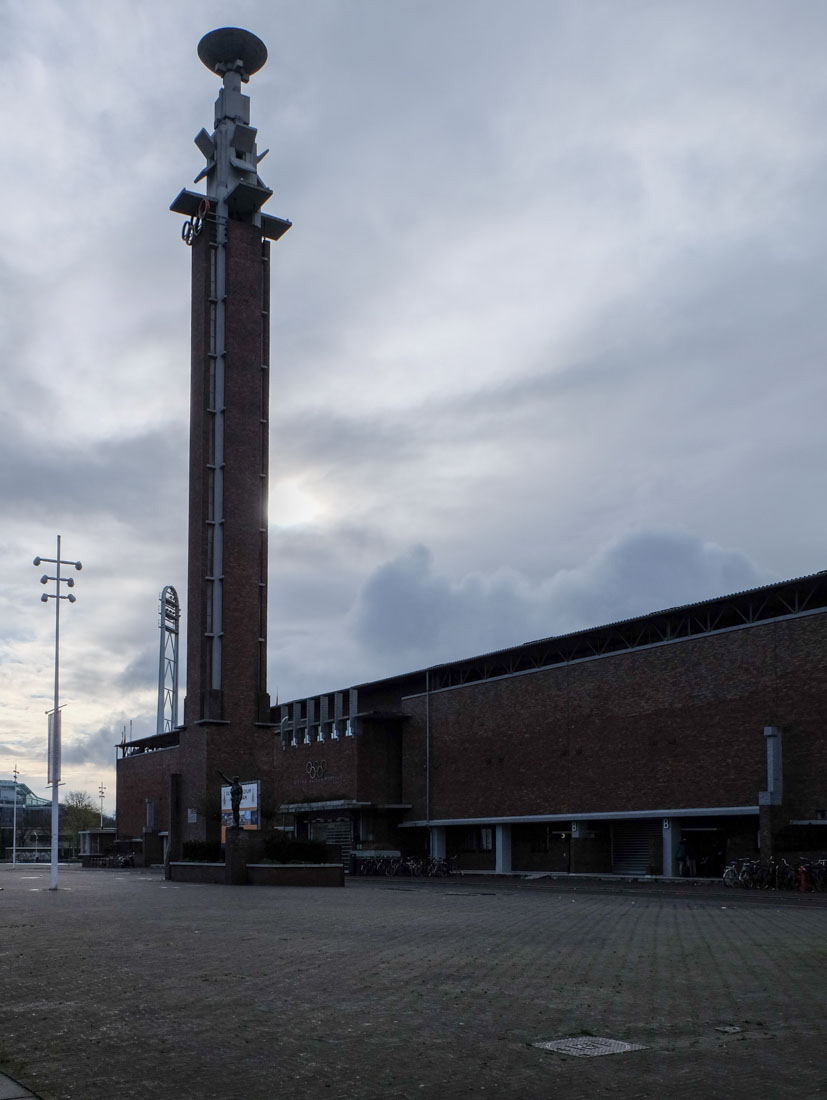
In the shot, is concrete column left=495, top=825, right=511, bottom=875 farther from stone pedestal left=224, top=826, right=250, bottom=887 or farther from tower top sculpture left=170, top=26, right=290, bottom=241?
tower top sculpture left=170, top=26, right=290, bottom=241

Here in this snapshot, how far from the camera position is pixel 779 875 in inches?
1404

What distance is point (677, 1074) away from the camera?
7355 millimetres

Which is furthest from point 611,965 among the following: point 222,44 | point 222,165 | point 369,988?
point 222,44

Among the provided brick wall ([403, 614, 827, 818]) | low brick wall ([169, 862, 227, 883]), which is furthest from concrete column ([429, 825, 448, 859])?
low brick wall ([169, 862, 227, 883])

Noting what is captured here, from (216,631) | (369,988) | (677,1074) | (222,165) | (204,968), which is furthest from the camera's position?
(222,165)

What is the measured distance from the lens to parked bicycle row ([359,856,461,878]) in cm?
5316

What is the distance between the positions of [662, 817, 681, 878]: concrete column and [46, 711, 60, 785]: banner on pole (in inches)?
892

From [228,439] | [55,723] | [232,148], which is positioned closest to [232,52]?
[232,148]

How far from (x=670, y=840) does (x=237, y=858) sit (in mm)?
16834

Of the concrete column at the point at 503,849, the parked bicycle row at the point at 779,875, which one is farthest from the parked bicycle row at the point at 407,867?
the parked bicycle row at the point at 779,875

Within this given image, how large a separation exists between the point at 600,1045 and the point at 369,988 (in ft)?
11.1

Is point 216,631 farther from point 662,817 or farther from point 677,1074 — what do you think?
point 677,1074

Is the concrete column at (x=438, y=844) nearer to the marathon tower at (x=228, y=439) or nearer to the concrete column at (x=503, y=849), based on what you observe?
the concrete column at (x=503, y=849)

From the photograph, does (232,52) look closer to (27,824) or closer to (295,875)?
(295,875)
